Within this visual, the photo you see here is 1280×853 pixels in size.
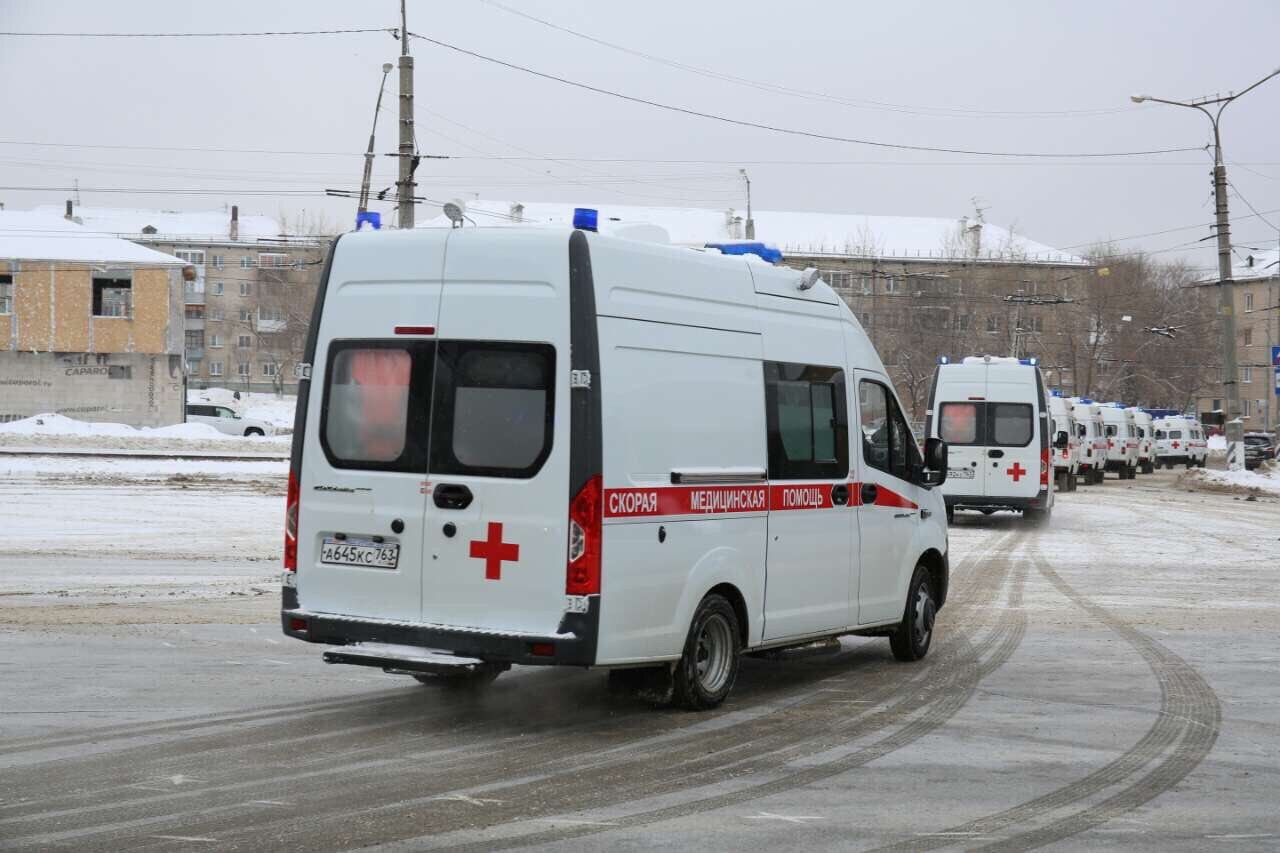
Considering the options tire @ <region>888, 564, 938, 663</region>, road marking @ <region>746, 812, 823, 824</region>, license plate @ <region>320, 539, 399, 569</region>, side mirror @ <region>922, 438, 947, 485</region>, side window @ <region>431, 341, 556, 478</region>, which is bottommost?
road marking @ <region>746, 812, 823, 824</region>

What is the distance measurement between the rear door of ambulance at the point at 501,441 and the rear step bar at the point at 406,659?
0.63 feet

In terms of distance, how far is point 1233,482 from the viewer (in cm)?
4300

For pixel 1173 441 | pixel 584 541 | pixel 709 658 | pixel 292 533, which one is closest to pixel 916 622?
pixel 709 658

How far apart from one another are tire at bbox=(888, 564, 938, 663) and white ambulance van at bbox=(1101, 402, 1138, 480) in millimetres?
41267

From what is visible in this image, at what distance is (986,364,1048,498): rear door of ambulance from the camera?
89.1 feet

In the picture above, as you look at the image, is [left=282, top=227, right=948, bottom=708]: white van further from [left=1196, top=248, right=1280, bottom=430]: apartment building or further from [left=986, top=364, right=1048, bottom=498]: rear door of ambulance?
[left=1196, top=248, right=1280, bottom=430]: apartment building

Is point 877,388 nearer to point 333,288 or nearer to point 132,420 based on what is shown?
point 333,288

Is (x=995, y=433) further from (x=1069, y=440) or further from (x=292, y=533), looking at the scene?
(x=292, y=533)

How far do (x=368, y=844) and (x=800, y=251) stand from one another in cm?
9749

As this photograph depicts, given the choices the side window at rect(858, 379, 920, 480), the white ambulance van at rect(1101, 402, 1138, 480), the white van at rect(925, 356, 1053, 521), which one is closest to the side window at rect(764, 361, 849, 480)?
the side window at rect(858, 379, 920, 480)

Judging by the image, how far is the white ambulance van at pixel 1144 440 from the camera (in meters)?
57.7

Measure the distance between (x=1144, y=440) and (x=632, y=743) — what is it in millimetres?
54246

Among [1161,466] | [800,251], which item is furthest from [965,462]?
[800,251]

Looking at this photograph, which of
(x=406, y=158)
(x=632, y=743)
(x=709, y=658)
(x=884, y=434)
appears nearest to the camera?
(x=632, y=743)
